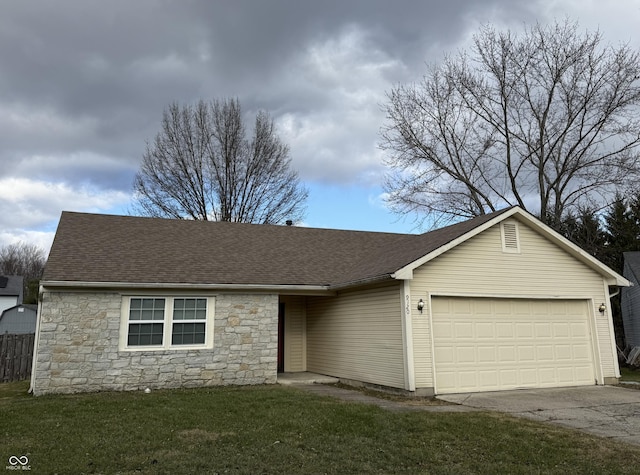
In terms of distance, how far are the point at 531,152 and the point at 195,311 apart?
723 inches

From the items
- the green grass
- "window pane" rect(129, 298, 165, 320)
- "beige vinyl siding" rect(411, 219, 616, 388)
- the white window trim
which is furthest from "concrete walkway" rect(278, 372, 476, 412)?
"window pane" rect(129, 298, 165, 320)

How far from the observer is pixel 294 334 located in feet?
50.6

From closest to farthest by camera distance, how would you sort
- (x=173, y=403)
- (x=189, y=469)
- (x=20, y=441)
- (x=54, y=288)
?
(x=189, y=469)
(x=20, y=441)
(x=173, y=403)
(x=54, y=288)

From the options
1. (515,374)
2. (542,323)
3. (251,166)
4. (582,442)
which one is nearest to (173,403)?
(582,442)

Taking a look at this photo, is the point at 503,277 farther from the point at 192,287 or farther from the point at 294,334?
the point at 192,287

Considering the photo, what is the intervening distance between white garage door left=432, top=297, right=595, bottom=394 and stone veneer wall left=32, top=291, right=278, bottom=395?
4.43m

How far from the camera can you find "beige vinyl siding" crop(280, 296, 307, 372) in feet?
49.9

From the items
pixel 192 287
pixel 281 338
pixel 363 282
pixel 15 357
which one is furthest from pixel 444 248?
pixel 15 357

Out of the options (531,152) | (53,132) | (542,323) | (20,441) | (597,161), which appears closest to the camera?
(20,441)

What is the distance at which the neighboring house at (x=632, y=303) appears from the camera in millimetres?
23859

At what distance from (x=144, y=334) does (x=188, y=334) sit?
1036 mm

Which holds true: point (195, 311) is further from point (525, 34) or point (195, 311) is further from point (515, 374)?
point (525, 34)

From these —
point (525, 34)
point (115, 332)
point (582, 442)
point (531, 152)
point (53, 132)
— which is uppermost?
point (525, 34)

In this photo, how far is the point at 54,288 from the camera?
11.0 m
